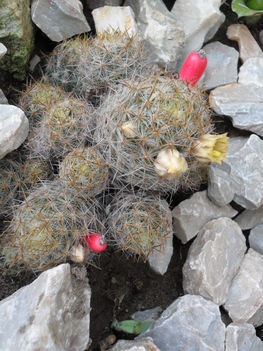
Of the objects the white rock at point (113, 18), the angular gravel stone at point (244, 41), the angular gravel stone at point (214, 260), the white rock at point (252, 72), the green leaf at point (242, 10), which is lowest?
the angular gravel stone at point (214, 260)

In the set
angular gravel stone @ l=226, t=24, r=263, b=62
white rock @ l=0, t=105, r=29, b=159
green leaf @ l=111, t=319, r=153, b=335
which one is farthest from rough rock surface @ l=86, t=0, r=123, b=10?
green leaf @ l=111, t=319, r=153, b=335

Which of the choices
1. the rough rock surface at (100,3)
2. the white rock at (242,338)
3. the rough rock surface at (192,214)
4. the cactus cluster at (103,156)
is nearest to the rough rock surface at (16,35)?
the cactus cluster at (103,156)

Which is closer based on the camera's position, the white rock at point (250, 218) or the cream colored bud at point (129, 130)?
the cream colored bud at point (129, 130)

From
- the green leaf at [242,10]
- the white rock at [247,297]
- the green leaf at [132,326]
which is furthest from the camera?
the green leaf at [242,10]

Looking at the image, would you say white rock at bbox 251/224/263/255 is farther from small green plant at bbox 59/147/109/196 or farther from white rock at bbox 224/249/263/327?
small green plant at bbox 59/147/109/196

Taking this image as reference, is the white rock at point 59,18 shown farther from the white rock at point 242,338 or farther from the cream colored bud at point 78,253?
the white rock at point 242,338

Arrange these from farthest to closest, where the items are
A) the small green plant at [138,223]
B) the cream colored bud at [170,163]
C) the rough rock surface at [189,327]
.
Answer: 1. the rough rock surface at [189,327]
2. the small green plant at [138,223]
3. the cream colored bud at [170,163]

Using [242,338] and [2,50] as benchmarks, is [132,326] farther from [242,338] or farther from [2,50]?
[2,50]
